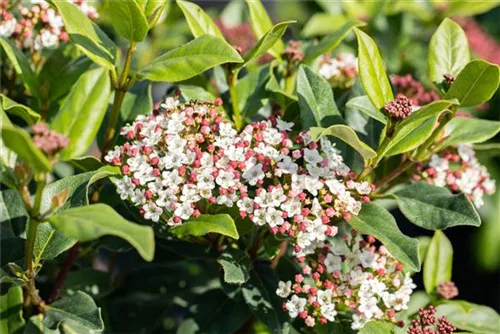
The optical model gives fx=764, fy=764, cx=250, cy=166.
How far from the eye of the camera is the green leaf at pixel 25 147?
3.19 ft

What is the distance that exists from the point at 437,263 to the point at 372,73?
51 centimetres

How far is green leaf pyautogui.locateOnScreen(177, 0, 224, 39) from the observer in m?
1.49

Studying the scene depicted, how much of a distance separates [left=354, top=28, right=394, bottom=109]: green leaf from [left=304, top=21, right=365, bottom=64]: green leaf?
0.17 meters

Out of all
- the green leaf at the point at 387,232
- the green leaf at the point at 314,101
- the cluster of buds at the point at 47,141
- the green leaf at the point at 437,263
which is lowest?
the green leaf at the point at 437,263

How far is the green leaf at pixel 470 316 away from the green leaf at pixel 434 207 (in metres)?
0.25

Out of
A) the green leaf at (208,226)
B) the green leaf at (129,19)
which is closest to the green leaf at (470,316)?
the green leaf at (208,226)

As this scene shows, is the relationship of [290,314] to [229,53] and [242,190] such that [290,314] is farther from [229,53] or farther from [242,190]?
[229,53]

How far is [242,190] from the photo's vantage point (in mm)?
1288

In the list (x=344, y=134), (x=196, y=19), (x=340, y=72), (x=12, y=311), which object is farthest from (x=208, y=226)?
(x=340, y=72)

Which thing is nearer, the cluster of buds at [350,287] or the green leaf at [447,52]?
the cluster of buds at [350,287]

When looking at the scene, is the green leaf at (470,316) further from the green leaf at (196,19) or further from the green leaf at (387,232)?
the green leaf at (196,19)

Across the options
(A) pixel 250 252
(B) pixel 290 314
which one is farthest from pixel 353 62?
(B) pixel 290 314

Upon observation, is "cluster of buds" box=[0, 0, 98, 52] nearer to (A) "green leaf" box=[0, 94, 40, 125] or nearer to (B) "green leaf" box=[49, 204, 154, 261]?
(A) "green leaf" box=[0, 94, 40, 125]

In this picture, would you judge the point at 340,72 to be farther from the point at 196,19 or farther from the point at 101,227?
the point at 101,227
